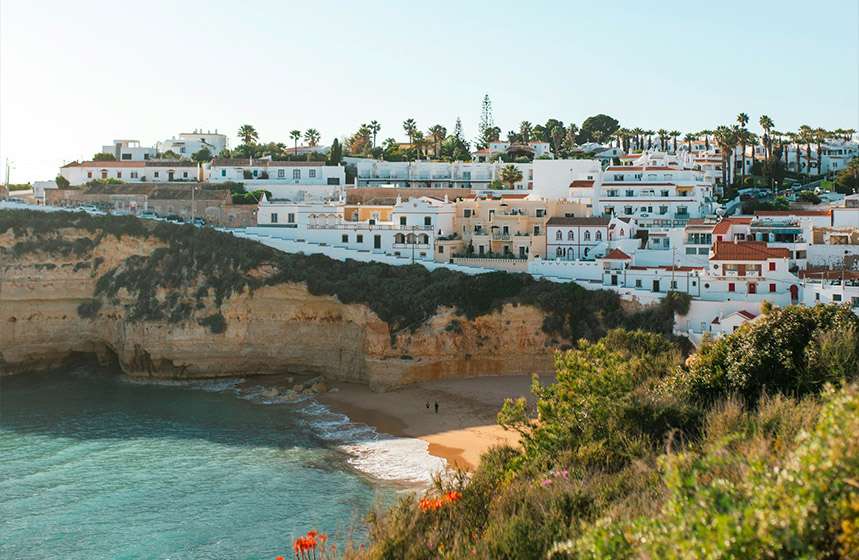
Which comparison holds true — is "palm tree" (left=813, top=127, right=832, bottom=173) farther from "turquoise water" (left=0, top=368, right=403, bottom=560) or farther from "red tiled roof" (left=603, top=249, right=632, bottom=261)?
"turquoise water" (left=0, top=368, right=403, bottom=560)

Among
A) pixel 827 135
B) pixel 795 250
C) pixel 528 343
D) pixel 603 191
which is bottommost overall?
pixel 528 343

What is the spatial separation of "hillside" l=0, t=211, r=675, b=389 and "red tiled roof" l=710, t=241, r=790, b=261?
3898 mm

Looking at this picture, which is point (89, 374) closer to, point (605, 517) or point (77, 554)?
point (77, 554)

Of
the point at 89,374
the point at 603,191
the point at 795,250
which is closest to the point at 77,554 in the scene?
the point at 89,374

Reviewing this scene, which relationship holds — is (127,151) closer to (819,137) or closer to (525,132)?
(525,132)

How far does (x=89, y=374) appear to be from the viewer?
46250mm

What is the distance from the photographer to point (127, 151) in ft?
256

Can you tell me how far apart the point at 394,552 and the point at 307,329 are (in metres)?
31.0

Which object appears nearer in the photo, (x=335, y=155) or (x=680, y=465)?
(x=680, y=465)

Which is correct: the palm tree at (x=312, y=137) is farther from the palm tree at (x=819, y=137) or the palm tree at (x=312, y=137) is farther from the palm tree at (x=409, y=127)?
the palm tree at (x=819, y=137)

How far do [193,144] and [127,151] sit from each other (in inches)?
317

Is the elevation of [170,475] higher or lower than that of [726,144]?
lower

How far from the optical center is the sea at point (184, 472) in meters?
24.3

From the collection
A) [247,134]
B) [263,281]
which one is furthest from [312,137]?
[263,281]
